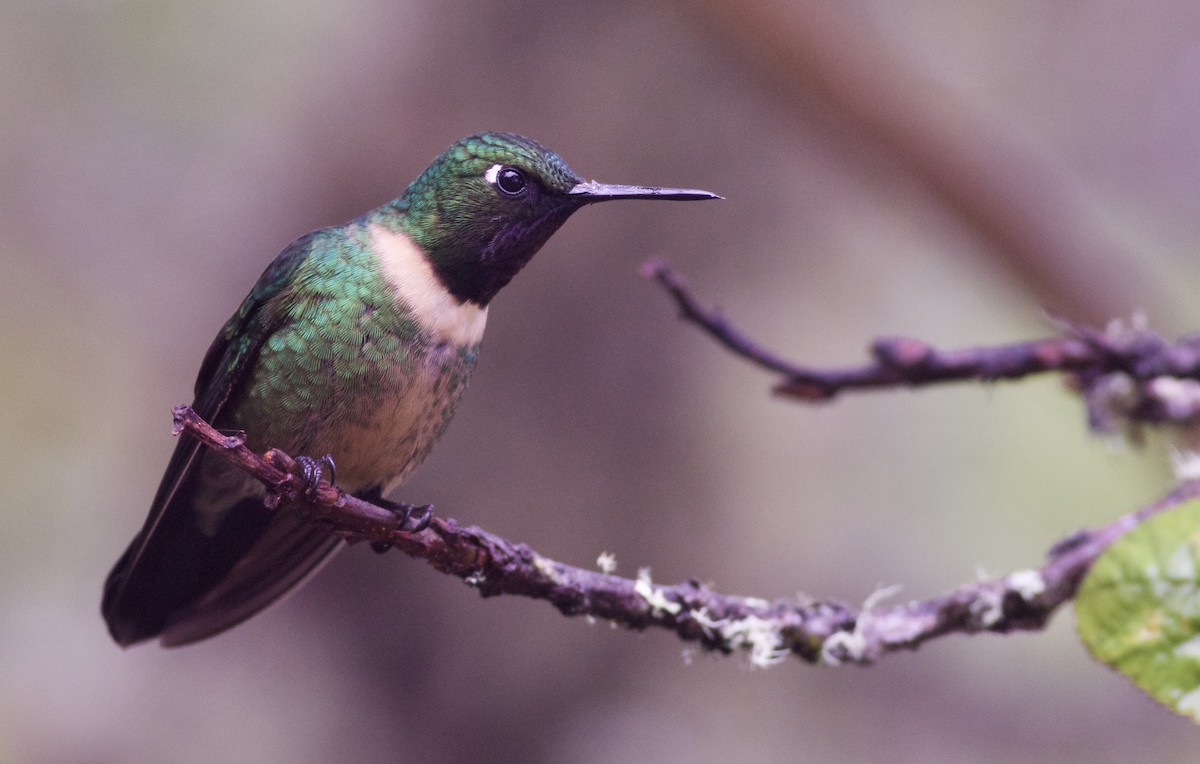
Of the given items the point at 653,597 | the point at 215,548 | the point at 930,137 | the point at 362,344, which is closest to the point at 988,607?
the point at 653,597

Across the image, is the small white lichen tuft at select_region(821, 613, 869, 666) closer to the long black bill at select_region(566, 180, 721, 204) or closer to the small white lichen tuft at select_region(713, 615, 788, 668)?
the small white lichen tuft at select_region(713, 615, 788, 668)

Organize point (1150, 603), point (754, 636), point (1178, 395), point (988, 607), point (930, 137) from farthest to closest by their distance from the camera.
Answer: point (930, 137)
point (1178, 395)
point (988, 607)
point (754, 636)
point (1150, 603)

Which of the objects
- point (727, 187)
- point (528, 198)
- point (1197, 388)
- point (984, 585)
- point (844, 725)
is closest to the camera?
point (528, 198)

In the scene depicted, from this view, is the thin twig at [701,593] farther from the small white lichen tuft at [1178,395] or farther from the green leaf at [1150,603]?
the small white lichen tuft at [1178,395]

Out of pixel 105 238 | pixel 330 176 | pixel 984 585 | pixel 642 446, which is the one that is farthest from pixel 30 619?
pixel 984 585

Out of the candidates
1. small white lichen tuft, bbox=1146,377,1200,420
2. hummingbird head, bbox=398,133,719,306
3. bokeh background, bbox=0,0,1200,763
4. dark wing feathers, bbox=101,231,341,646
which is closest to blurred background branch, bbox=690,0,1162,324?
bokeh background, bbox=0,0,1200,763

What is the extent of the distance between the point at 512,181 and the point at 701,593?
569mm

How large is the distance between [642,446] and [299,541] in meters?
1.62

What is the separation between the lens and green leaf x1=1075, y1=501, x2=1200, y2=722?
121 cm

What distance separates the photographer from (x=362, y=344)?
1.30 m

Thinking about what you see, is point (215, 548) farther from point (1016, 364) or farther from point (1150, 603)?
point (1016, 364)

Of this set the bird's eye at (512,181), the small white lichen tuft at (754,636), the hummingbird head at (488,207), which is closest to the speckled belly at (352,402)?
the hummingbird head at (488,207)

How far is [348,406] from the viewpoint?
1.28 meters

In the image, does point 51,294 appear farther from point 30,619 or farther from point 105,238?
point 30,619
